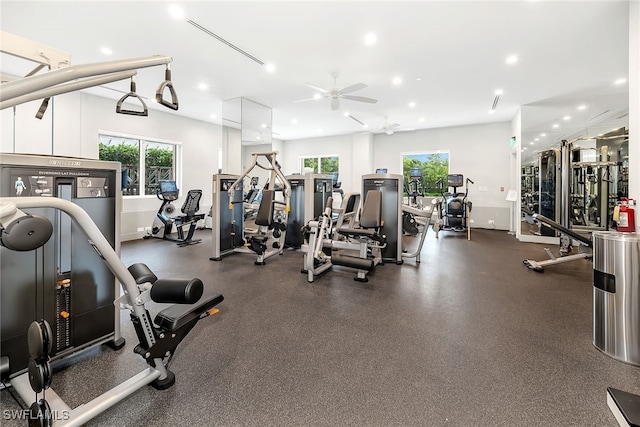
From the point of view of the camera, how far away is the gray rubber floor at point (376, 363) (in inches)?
60.8

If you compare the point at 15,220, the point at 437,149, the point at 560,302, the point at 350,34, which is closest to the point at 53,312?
the point at 15,220

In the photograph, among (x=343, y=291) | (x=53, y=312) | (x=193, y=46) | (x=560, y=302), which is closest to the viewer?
(x=53, y=312)

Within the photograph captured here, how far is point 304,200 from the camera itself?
5613 mm

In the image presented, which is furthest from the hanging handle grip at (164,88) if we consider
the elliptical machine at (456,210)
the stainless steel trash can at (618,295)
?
the elliptical machine at (456,210)

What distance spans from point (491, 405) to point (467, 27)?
413 centimetres

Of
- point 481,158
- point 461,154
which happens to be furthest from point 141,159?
point 481,158

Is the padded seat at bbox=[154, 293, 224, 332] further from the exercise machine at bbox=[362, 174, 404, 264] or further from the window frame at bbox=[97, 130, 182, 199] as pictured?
the window frame at bbox=[97, 130, 182, 199]

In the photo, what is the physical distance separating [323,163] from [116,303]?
34.0 feet

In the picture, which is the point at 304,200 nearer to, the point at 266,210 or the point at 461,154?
the point at 266,210

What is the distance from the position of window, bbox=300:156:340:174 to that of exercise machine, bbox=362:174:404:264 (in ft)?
21.4

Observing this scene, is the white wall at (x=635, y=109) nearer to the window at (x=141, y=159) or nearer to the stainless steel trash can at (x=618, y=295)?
the stainless steel trash can at (x=618, y=295)

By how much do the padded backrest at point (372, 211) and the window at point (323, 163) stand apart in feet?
23.3

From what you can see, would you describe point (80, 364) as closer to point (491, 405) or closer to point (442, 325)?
point (491, 405)

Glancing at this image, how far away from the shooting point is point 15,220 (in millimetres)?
1038
